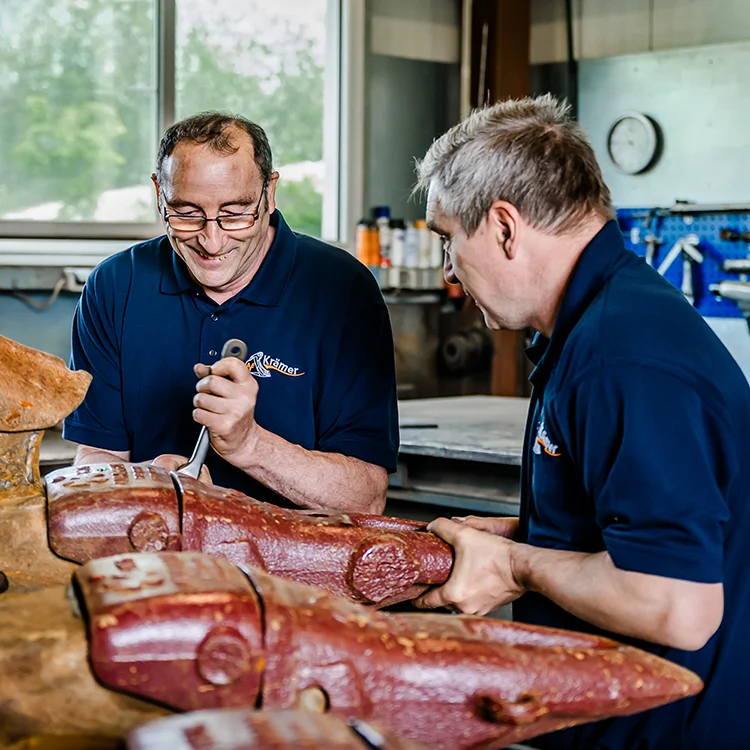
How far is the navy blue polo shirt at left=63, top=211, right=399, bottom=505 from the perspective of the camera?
7.45 ft

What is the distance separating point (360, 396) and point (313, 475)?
27 cm

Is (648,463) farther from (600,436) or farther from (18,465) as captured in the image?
(18,465)

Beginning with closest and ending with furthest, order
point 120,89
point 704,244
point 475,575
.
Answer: point 475,575, point 120,89, point 704,244

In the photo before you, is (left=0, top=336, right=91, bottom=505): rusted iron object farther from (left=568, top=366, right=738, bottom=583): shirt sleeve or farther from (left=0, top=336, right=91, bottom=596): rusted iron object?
(left=568, top=366, right=738, bottom=583): shirt sleeve

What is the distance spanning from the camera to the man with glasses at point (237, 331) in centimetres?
213

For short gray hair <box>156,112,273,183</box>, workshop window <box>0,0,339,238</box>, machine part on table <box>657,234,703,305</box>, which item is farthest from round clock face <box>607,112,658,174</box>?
short gray hair <box>156,112,273,183</box>

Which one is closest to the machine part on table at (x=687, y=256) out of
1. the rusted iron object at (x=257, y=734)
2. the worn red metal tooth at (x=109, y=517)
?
the worn red metal tooth at (x=109, y=517)

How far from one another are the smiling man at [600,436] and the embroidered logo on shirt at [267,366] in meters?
0.70

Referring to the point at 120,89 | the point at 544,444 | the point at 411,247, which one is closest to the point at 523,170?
the point at 544,444

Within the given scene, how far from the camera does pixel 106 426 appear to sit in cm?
235

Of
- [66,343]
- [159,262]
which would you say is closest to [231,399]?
[159,262]

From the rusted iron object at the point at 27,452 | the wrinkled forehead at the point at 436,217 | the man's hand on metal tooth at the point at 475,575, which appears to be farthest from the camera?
the wrinkled forehead at the point at 436,217

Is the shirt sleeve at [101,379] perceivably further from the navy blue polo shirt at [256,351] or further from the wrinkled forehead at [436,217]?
the wrinkled forehead at [436,217]

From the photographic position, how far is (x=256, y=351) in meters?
2.27
